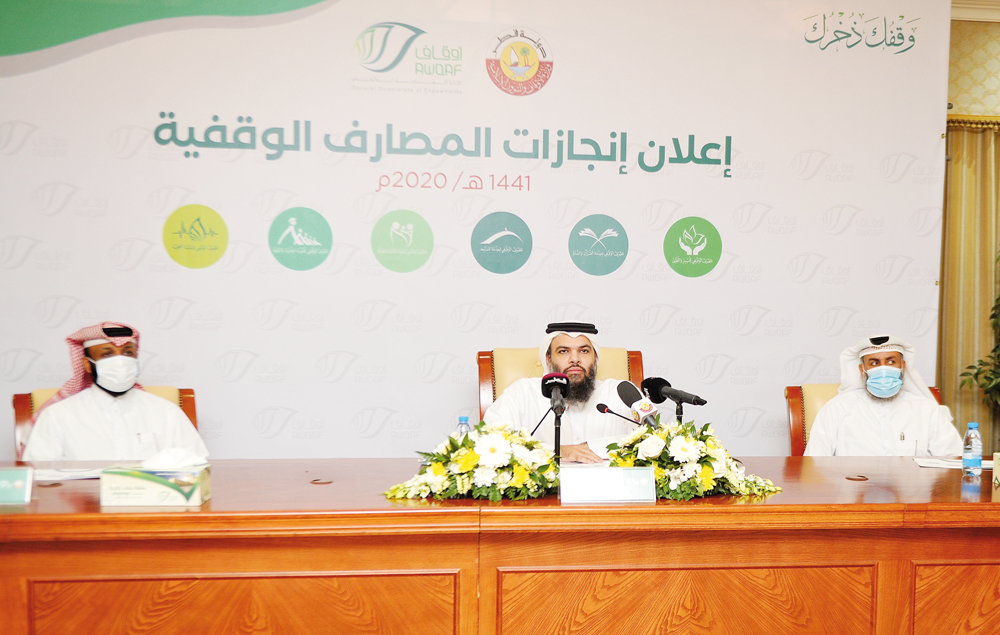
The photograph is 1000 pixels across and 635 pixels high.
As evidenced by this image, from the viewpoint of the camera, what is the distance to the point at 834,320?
4.12 metres

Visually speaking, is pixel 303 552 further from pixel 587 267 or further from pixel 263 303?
pixel 587 267

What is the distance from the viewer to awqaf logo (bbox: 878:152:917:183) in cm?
414

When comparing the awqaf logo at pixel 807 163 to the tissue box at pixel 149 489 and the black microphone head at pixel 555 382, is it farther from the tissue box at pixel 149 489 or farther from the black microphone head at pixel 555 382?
the tissue box at pixel 149 489

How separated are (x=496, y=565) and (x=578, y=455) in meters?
0.69

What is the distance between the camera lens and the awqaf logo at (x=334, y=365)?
3.85 meters

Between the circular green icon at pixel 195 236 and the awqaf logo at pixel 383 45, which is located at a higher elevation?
the awqaf logo at pixel 383 45

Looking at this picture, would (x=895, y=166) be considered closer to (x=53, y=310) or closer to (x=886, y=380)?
(x=886, y=380)

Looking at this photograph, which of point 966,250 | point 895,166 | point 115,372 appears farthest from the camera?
point 966,250

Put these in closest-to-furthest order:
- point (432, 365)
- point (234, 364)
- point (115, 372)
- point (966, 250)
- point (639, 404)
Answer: point (639, 404)
point (115, 372)
point (234, 364)
point (432, 365)
point (966, 250)

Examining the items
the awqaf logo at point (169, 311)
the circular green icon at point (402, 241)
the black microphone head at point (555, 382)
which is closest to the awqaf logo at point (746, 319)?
the circular green icon at point (402, 241)

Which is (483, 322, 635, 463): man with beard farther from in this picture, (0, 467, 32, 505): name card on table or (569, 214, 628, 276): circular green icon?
(0, 467, 32, 505): name card on table

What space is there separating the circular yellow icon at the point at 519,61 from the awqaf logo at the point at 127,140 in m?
1.99

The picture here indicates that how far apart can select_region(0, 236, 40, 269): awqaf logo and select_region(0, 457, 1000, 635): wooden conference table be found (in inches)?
90.4

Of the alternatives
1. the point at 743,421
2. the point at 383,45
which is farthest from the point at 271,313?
the point at 743,421
